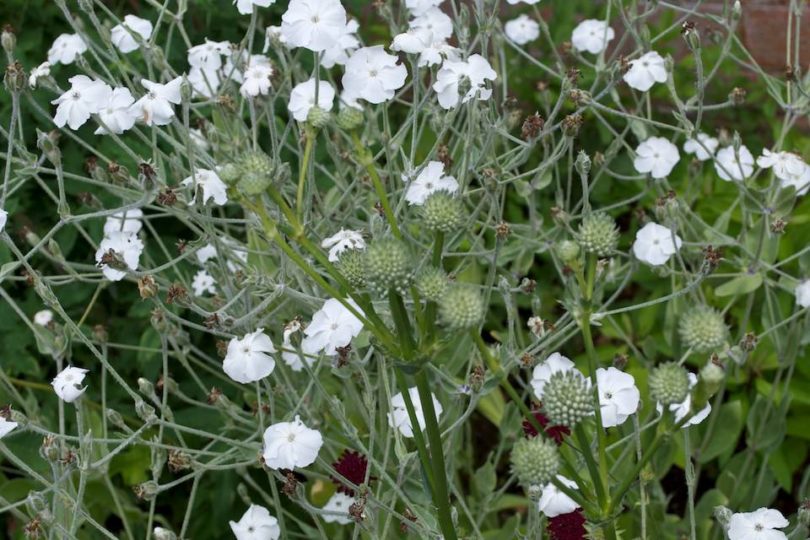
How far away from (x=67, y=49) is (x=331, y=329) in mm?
555

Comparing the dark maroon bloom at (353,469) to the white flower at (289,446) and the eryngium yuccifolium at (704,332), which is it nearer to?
the white flower at (289,446)

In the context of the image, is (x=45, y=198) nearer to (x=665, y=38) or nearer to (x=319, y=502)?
(x=319, y=502)

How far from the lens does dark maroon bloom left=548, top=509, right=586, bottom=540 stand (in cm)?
101

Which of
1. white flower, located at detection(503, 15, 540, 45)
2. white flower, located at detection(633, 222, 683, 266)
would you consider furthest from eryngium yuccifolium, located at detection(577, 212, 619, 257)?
white flower, located at detection(503, 15, 540, 45)

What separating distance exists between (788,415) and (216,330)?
0.87 meters

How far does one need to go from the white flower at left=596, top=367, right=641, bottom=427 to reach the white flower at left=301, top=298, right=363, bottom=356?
230 mm

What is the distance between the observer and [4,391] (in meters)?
1.41

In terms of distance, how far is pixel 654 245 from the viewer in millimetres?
1195

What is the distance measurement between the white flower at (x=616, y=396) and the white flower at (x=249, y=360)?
308 mm

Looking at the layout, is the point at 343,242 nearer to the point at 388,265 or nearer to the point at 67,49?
the point at 388,265

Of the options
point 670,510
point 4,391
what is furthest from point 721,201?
point 4,391

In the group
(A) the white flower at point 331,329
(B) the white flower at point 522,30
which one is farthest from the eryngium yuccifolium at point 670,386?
(B) the white flower at point 522,30

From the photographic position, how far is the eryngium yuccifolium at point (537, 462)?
2.31ft

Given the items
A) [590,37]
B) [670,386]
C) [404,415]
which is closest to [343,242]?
[404,415]
